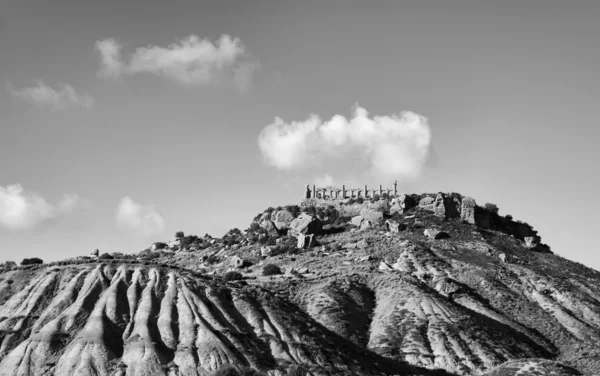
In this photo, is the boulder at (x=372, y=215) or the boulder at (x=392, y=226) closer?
the boulder at (x=392, y=226)

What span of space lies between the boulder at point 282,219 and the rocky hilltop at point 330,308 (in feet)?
25.0

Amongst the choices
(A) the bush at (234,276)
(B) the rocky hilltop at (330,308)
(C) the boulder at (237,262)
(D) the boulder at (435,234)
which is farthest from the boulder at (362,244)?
(A) the bush at (234,276)

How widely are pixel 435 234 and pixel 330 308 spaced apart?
3919cm

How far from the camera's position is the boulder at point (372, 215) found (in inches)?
5221

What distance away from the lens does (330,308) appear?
91.4 meters

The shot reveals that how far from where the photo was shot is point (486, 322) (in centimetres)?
9106

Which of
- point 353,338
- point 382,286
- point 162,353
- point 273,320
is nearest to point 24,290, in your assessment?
point 162,353

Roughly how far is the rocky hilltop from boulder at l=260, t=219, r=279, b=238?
3.56m

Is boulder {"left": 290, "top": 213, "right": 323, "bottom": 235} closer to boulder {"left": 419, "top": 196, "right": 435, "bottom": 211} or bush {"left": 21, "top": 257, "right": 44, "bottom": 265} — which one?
boulder {"left": 419, "top": 196, "right": 435, "bottom": 211}

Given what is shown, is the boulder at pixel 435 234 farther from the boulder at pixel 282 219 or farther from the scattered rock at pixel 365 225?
the boulder at pixel 282 219

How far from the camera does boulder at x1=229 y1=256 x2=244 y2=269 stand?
122375 millimetres

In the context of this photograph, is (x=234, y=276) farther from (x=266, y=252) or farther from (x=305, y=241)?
(x=305, y=241)

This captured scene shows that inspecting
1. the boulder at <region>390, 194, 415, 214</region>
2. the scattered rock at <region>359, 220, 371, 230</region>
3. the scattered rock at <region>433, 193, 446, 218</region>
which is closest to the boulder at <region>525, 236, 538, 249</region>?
the scattered rock at <region>433, 193, 446, 218</region>

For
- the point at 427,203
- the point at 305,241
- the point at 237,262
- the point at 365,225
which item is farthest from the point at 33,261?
the point at 427,203
